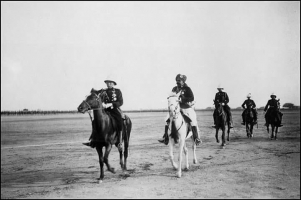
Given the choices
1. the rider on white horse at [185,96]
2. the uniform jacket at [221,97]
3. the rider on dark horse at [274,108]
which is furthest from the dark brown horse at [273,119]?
the rider on white horse at [185,96]

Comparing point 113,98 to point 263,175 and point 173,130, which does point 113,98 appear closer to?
point 173,130

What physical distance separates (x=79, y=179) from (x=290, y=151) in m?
10.6

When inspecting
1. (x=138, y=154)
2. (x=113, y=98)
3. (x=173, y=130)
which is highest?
(x=113, y=98)

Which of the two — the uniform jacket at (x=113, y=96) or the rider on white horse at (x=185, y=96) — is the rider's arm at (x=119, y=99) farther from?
the rider on white horse at (x=185, y=96)

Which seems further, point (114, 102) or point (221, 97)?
point (221, 97)

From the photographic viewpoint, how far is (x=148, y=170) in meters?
9.44

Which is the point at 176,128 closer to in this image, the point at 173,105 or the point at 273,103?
the point at 173,105

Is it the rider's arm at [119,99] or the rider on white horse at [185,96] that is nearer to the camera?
the rider's arm at [119,99]

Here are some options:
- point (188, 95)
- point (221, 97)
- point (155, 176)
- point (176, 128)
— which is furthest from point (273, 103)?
point (155, 176)

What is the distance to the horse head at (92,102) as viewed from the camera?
759cm

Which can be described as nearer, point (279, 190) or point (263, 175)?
point (279, 190)

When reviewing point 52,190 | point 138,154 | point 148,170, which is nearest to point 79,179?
point 52,190

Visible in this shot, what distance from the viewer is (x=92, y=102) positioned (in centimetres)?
787

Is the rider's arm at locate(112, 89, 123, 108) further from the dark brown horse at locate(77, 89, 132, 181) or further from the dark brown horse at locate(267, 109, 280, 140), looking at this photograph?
the dark brown horse at locate(267, 109, 280, 140)
